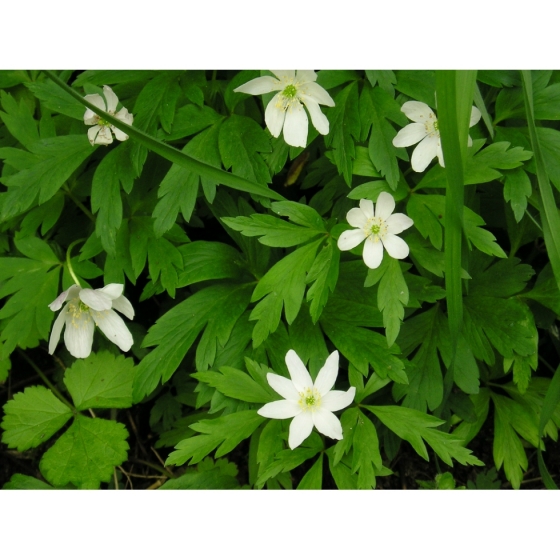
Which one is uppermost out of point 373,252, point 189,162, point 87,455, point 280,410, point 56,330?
point 189,162

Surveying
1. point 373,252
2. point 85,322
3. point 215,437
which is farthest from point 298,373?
point 85,322

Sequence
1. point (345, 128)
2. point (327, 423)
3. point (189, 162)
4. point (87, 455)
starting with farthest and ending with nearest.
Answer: point (87, 455) → point (345, 128) → point (327, 423) → point (189, 162)

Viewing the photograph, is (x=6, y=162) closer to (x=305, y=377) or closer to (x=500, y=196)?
(x=305, y=377)

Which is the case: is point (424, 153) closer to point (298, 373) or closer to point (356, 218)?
point (356, 218)

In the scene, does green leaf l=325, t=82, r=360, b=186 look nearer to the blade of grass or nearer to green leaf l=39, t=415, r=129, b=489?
the blade of grass

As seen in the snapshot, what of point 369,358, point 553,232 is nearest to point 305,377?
point 369,358

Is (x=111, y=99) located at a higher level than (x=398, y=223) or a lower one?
higher

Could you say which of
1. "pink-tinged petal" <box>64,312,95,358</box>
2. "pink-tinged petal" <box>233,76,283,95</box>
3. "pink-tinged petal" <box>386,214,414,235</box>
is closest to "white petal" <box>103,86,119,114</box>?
"pink-tinged petal" <box>233,76,283,95</box>
